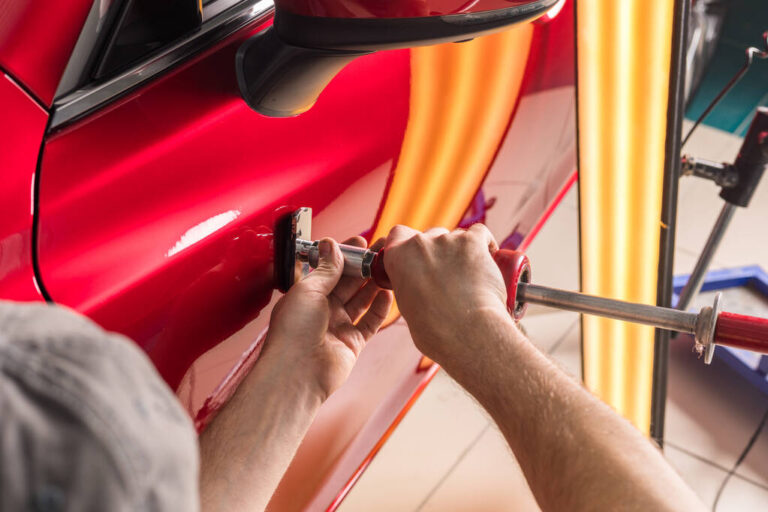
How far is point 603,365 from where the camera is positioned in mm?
1623

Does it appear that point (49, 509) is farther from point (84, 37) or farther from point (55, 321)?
point (84, 37)

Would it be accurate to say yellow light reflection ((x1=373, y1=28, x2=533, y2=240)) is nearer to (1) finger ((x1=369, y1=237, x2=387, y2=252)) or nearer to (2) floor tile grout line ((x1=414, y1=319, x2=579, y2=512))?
(1) finger ((x1=369, y1=237, x2=387, y2=252))

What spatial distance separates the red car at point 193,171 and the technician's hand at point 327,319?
3 cm

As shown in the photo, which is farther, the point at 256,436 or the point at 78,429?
the point at 256,436

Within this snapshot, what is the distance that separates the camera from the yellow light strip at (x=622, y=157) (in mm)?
1239

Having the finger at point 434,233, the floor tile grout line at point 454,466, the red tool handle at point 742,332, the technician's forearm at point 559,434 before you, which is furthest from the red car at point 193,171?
the floor tile grout line at point 454,466

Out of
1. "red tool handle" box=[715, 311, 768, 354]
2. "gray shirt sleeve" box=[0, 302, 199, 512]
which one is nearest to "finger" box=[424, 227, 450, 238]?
"red tool handle" box=[715, 311, 768, 354]

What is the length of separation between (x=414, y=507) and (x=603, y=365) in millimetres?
545

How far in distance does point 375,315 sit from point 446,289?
0.17m

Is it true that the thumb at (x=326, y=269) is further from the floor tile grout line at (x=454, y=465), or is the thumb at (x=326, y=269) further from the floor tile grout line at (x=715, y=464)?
the floor tile grout line at (x=715, y=464)

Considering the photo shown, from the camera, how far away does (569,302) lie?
0.94 m

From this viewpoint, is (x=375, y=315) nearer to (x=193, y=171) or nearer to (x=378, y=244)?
(x=378, y=244)

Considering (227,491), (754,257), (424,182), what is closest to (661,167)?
(424,182)

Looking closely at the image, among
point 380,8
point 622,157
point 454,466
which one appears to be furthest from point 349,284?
point 454,466
